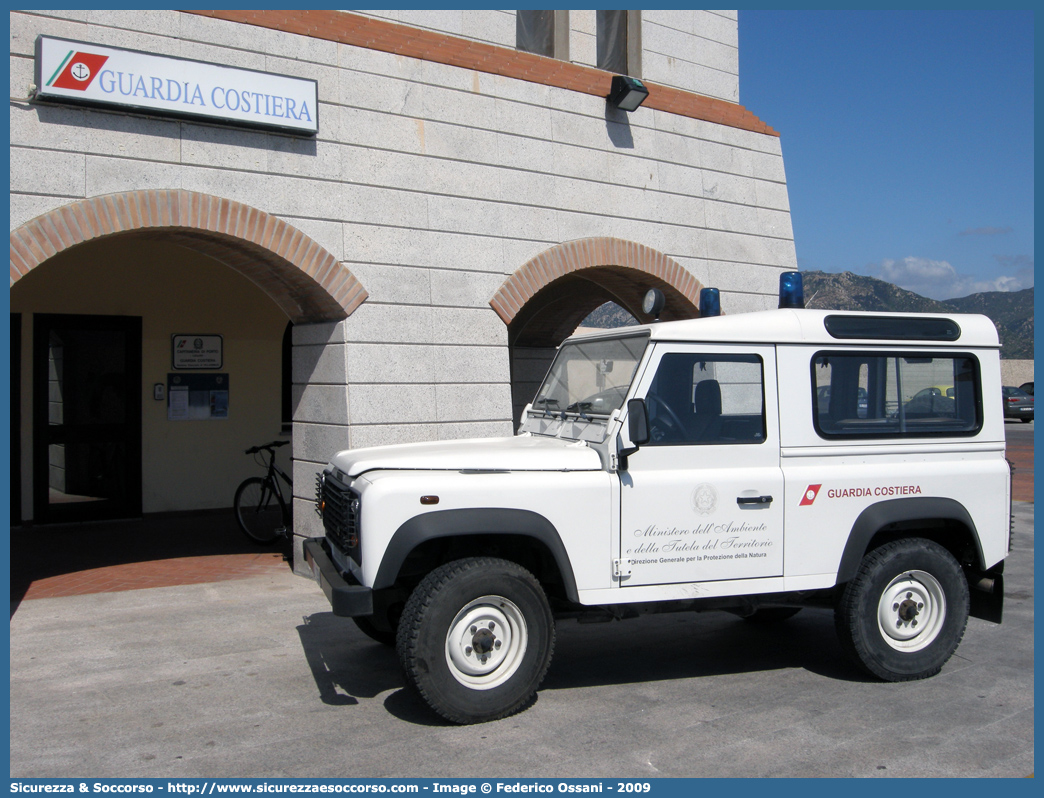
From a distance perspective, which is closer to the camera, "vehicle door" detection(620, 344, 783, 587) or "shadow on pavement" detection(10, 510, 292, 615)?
"vehicle door" detection(620, 344, 783, 587)

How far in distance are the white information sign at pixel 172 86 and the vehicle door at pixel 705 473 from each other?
3763mm

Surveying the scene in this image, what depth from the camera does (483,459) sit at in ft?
15.0

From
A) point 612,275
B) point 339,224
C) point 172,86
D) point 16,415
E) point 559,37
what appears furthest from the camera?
point 16,415

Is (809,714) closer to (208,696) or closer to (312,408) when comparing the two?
(208,696)

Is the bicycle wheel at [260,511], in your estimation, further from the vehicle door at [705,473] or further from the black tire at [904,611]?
the black tire at [904,611]

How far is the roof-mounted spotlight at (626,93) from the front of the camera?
27.7ft

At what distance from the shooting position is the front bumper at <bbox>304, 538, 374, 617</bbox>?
13.8 feet

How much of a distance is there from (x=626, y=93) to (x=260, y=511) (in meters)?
5.53

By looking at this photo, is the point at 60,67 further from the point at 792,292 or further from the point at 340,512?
the point at 792,292

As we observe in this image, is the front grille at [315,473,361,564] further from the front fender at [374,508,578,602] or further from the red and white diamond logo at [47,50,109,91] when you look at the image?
the red and white diamond logo at [47,50,109,91]

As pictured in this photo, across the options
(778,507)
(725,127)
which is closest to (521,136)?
(725,127)

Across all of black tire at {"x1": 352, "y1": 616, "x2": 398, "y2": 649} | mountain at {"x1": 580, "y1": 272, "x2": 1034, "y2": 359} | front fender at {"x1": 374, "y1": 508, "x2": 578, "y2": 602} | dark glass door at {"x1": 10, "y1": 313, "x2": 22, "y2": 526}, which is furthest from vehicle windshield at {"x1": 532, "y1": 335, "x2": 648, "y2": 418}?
mountain at {"x1": 580, "y1": 272, "x2": 1034, "y2": 359}

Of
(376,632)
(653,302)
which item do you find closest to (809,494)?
(653,302)

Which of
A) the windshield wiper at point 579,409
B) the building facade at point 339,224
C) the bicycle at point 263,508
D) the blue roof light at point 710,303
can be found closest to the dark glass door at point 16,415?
the building facade at point 339,224
